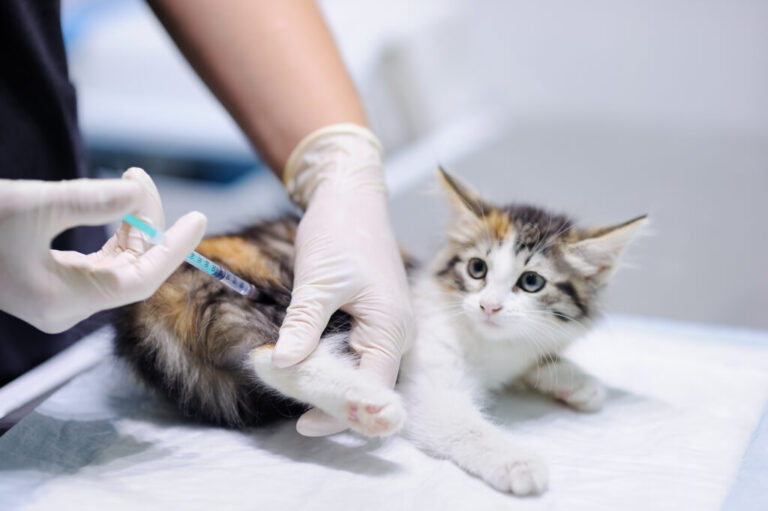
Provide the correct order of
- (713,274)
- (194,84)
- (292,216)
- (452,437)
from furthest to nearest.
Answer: (194,84) < (713,274) < (292,216) < (452,437)

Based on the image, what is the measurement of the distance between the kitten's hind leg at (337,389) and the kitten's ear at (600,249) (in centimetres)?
47

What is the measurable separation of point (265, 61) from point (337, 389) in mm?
654

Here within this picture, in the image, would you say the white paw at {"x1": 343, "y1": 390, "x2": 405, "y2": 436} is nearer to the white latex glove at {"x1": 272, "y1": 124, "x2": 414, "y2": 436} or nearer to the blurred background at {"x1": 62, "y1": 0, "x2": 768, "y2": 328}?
the white latex glove at {"x1": 272, "y1": 124, "x2": 414, "y2": 436}

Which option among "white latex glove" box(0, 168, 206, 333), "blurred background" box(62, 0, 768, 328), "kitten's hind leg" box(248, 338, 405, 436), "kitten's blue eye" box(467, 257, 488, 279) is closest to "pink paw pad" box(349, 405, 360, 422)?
"kitten's hind leg" box(248, 338, 405, 436)

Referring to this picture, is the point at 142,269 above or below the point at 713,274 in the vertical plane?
above

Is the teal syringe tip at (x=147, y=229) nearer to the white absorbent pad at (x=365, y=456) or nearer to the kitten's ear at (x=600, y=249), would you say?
the white absorbent pad at (x=365, y=456)

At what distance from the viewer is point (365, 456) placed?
1091 mm

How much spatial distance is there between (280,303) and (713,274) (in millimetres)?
1708

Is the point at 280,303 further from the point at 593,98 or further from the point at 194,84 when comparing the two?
the point at 593,98

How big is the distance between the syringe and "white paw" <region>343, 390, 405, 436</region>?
27 cm

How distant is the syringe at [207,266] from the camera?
0.97 m

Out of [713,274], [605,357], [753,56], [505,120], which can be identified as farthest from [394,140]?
[605,357]

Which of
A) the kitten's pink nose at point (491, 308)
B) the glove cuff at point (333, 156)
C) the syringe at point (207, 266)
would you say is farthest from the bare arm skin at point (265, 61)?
the kitten's pink nose at point (491, 308)

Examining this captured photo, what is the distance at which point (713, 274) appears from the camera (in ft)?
7.79
